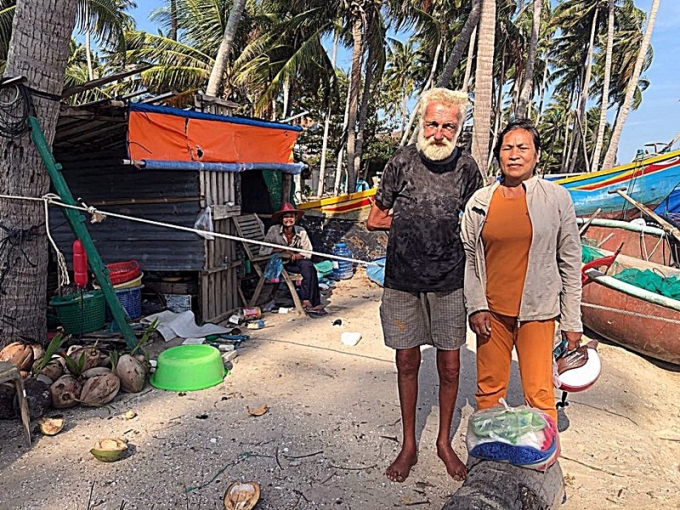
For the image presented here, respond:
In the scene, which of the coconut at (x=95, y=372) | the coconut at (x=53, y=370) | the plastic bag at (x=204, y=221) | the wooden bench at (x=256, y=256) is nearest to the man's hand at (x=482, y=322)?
the coconut at (x=95, y=372)

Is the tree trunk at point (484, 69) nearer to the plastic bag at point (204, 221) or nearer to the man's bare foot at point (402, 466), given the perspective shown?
the plastic bag at point (204, 221)

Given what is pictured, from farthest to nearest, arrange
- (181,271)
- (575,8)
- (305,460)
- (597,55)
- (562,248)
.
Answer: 1. (597,55)
2. (575,8)
3. (181,271)
4. (305,460)
5. (562,248)

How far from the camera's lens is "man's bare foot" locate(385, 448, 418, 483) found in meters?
2.85

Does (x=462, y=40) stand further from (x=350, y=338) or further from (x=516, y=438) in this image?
(x=516, y=438)

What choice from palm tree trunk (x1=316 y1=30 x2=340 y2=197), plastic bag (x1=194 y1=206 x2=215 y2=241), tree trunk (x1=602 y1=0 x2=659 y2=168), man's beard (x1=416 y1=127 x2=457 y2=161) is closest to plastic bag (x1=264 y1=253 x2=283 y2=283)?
plastic bag (x1=194 y1=206 x2=215 y2=241)

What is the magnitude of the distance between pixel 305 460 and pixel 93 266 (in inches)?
102

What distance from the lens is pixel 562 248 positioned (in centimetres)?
240

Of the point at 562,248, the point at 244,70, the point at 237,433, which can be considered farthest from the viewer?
the point at 244,70

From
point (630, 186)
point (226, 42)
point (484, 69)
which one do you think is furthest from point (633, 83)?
point (226, 42)

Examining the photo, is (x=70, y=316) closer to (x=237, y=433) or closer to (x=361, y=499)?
(x=237, y=433)

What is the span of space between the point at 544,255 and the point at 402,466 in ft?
4.68

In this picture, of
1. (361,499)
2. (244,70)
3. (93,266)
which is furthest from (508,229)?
(244,70)

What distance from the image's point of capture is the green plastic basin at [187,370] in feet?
13.5

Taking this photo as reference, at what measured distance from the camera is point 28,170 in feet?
14.1
